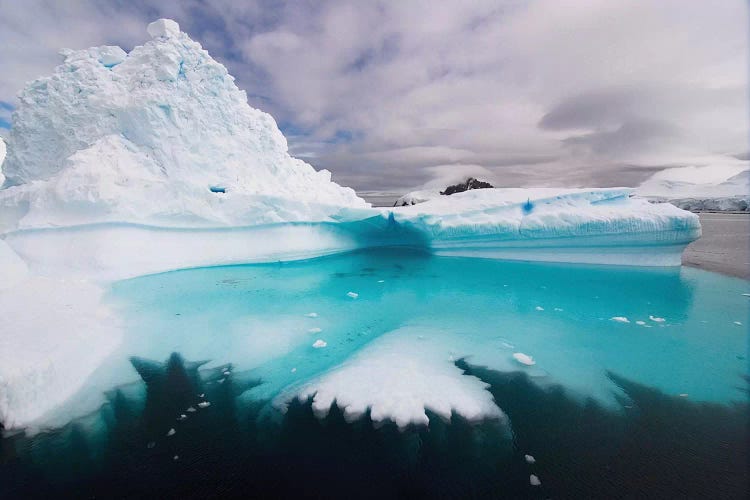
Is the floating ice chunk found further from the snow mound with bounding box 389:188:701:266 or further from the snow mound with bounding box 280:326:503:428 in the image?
the snow mound with bounding box 280:326:503:428

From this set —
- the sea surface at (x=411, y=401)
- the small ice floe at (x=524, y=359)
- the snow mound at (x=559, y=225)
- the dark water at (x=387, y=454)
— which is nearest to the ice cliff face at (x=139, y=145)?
the sea surface at (x=411, y=401)

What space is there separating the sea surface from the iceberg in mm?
2047

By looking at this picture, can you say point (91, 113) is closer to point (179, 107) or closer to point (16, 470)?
point (179, 107)

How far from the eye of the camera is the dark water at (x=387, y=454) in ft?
7.06

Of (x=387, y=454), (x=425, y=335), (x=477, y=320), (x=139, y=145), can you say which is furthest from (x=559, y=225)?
(x=139, y=145)

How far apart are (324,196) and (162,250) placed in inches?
250

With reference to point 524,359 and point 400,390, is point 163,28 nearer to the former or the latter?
point 400,390

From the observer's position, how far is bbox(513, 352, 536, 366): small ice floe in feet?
12.5

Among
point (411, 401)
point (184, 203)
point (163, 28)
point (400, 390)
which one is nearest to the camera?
point (411, 401)

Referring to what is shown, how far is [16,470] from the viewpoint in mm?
2301

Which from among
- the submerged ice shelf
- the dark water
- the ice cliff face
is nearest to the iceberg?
the ice cliff face

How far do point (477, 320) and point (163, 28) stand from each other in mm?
11926

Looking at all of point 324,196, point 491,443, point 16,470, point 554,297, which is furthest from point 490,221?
point 16,470

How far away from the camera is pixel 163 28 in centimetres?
1036
